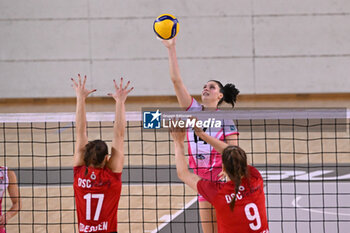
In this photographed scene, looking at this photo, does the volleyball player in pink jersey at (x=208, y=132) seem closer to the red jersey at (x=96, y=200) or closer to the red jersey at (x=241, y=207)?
the red jersey at (x=96, y=200)

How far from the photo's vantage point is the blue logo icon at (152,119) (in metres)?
4.85

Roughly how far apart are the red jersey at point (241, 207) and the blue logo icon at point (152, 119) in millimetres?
1449

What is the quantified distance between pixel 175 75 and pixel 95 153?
3.53 feet

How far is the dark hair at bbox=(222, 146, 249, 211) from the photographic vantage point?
3428mm

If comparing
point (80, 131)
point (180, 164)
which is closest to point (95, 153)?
point (80, 131)

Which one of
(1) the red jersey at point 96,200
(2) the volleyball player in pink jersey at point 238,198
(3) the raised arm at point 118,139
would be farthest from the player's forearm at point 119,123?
(2) the volleyball player in pink jersey at point 238,198

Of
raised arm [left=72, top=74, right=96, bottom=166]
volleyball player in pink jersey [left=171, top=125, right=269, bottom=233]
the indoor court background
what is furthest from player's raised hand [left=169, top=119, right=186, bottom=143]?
the indoor court background

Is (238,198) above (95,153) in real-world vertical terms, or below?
below

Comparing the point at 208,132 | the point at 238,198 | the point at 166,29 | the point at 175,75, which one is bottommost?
the point at 238,198

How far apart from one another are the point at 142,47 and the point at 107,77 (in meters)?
1.43

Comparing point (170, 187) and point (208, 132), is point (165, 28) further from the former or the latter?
point (170, 187)

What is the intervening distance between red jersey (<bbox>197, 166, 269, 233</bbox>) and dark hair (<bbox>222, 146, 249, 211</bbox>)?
0.14 ft

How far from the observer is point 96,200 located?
3.84 metres

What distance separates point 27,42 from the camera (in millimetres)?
16250
